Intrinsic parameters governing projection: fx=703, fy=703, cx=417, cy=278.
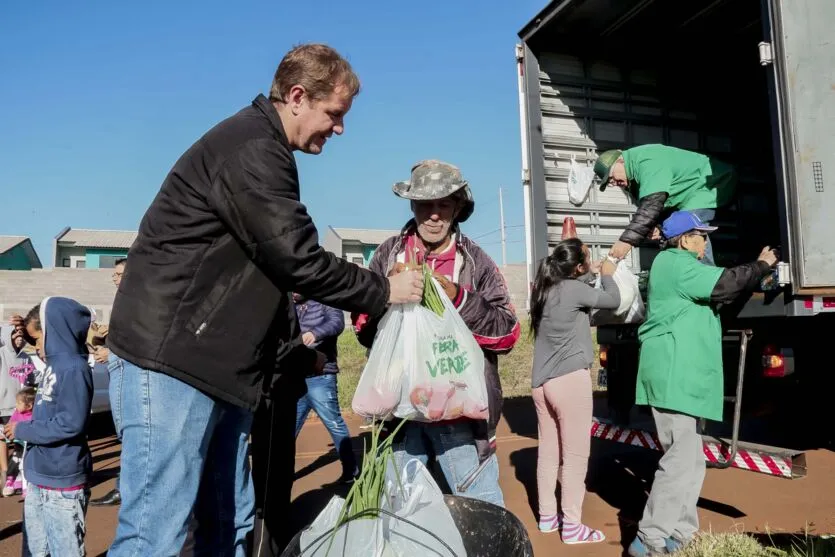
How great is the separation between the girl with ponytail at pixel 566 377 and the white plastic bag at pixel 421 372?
1.58m

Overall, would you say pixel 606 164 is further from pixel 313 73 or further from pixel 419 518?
pixel 419 518

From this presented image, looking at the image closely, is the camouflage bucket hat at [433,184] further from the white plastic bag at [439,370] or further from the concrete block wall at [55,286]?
the concrete block wall at [55,286]

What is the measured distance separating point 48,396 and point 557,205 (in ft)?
14.1

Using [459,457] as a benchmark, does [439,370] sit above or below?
above

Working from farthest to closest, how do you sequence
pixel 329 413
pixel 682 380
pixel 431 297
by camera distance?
pixel 329 413 → pixel 682 380 → pixel 431 297

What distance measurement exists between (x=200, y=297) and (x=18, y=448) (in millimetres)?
4034

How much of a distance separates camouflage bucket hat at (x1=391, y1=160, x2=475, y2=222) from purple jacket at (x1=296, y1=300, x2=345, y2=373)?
8.54 ft

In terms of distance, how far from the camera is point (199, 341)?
7.04 ft

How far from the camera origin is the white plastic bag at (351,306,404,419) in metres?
2.62

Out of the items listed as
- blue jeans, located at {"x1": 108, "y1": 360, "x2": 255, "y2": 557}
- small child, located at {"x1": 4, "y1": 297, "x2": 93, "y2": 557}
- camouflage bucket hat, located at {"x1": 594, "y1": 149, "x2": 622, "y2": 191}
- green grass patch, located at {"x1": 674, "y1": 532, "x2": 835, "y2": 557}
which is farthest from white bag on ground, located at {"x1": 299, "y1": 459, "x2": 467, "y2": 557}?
camouflage bucket hat, located at {"x1": 594, "y1": 149, "x2": 622, "y2": 191}

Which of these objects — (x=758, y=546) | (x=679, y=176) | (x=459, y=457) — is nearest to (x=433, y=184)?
(x=459, y=457)

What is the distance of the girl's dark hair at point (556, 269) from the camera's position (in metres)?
4.25

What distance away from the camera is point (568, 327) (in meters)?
4.20

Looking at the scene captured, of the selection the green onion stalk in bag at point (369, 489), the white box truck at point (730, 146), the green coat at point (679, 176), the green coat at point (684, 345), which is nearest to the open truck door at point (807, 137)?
the white box truck at point (730, 146)
